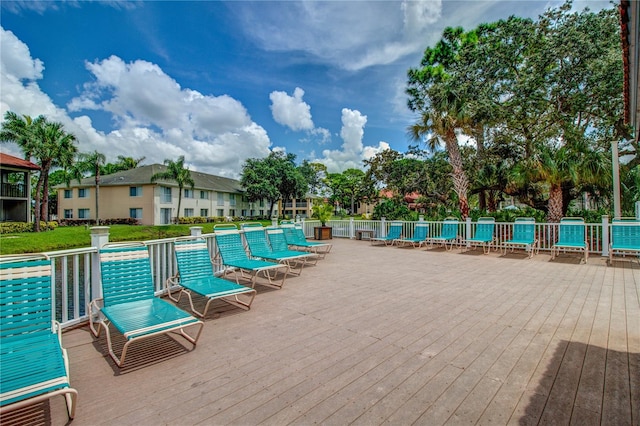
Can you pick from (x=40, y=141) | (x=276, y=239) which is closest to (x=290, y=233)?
(x=276, y=239)

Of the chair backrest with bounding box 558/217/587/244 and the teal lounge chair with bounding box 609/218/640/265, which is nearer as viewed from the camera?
the teal lounge chair with bounding box 609/218/640/265

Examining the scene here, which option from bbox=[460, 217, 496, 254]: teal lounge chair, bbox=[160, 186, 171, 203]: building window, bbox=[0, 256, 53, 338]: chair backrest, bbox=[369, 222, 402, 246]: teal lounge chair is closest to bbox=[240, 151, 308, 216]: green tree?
bbox=[160, 186, 171, 203]: building window

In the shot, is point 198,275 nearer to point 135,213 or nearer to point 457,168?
point 457,168

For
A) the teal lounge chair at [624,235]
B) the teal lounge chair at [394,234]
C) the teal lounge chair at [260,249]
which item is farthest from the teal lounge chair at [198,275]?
the teal lounge chair at [624,235]

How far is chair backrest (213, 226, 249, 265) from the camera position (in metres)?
5.84

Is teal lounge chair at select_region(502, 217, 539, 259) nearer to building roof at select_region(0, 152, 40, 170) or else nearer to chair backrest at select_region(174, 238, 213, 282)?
chair backrest at select_region(174, 238, 213, 282)

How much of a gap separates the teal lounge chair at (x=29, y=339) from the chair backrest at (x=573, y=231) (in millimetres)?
11434

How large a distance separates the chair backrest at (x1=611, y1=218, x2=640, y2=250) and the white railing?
0.71 m

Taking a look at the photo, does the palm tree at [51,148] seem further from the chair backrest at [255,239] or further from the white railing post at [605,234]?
the white railing post at [605,234]

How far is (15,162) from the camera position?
24312 mm

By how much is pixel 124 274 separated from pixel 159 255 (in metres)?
1.54

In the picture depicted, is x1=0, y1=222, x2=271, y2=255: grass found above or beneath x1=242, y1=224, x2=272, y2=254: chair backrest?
beneath

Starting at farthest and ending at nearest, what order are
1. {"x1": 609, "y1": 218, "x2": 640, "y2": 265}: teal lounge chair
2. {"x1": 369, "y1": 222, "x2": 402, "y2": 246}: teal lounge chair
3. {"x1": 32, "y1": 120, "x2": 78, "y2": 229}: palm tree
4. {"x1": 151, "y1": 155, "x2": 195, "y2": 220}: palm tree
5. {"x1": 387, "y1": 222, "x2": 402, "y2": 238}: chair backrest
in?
{"x1": 151, "y1": 155, "x2": 195, "y2": 220}: palm tree < {"x1": 32, "y1": 120, "x2": 78, "y2": 229}: palm tree < {"x1": 387, "y1": 222, "x2": 402, "y2": 238}: chair backrest < {"x1": 369, "y1": 222, "x2": 402, "y2": 246}: teal lounge chair < {"x1": 609, "y1": 218, "x2": 640, "y2": 265}: teal lounge chair

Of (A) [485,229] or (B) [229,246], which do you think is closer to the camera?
(B) [229,246]
